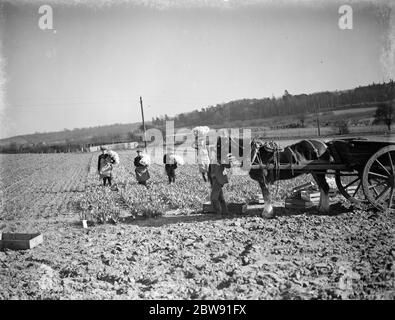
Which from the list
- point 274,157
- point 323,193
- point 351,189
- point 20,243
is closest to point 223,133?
point 274,157

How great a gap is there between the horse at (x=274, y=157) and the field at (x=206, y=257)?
0.56 metres

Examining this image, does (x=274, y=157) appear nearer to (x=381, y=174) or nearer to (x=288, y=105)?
(x=381, y=174)

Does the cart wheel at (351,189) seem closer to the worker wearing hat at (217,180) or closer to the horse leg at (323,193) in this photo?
the horse leg at (323,193)

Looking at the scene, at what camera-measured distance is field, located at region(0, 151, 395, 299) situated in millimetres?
3896

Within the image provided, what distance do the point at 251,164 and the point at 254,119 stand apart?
40.6 meters

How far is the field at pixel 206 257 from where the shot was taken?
12.8ft

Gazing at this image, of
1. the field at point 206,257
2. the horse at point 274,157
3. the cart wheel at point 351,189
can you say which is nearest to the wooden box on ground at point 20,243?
the field at point 206,257

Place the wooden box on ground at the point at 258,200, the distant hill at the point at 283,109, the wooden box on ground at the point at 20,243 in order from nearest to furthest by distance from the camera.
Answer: the wooden box on ground at the point at 20,243, the wooden box on ground at the point at 258,200, the distant hill at the point at 283,109

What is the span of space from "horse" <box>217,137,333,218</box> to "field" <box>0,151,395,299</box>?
22.0 inches

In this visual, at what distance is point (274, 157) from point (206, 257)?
2779mm

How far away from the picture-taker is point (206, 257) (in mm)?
4871

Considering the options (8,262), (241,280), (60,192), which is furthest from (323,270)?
(60,192)
